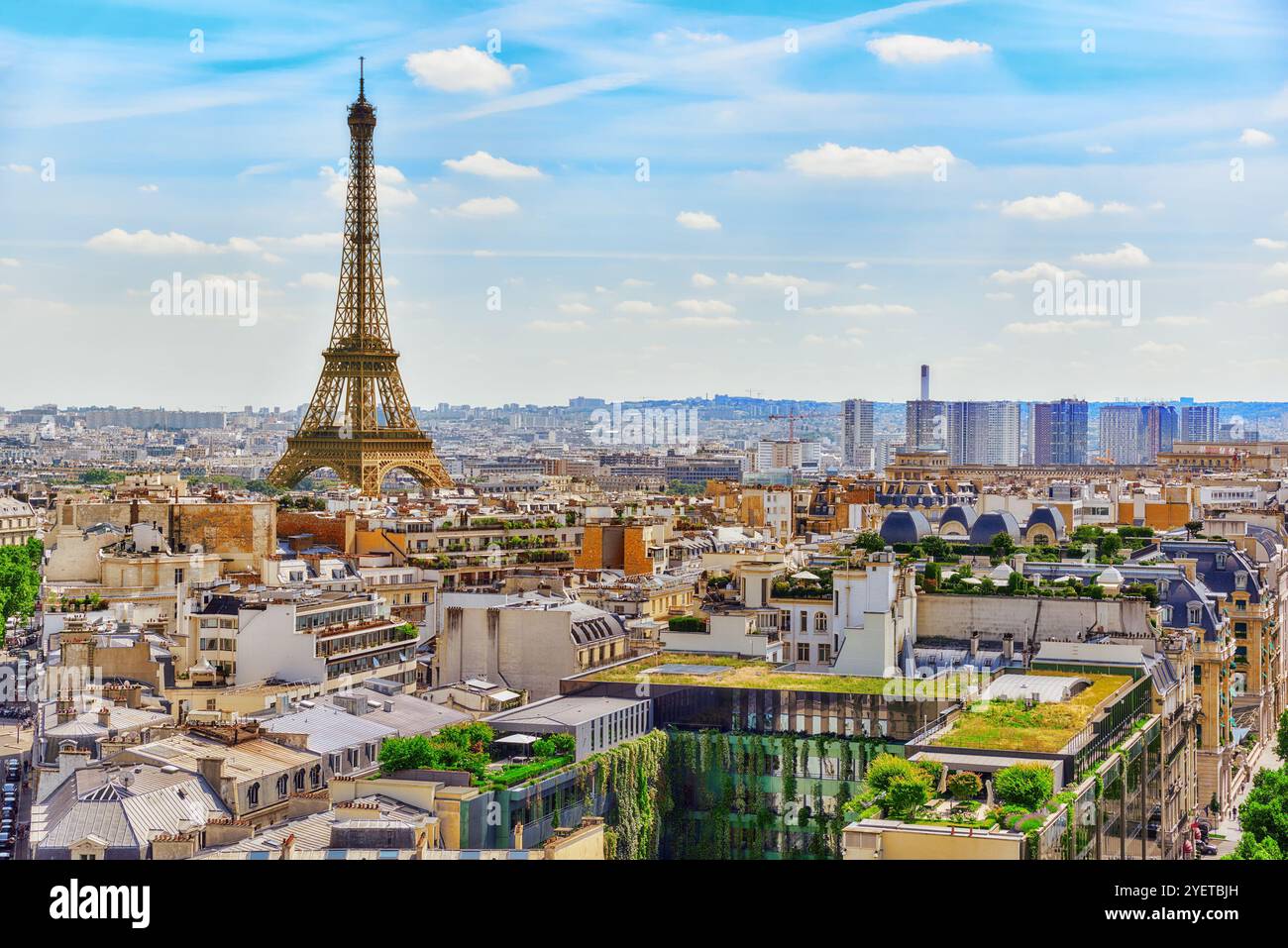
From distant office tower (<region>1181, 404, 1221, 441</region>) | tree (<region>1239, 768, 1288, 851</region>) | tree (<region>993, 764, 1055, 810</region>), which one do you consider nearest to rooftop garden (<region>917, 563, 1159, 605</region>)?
tree (<region>1239, 768, 1288, 851</region>)

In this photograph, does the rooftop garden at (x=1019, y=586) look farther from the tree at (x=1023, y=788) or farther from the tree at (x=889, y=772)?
the tree at (x=1023, y=788)

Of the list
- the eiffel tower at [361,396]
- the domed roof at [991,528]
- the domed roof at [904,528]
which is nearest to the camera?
the domed roof at [904,528]

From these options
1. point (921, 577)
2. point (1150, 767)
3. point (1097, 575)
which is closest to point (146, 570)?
point (921, 577)

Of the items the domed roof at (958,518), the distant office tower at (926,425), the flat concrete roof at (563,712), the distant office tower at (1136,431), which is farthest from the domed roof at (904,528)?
the distant office tower at (926,425)

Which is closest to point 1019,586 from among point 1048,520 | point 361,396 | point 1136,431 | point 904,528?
point 904,528

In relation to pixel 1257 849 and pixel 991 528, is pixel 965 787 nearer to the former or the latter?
pixel 1257 849

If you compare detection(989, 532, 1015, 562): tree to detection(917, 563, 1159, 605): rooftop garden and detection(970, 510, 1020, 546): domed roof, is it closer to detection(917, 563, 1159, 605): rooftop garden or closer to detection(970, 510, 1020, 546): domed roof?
detection(970, 510, 1020, 546): domed roof

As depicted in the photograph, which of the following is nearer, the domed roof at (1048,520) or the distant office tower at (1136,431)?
the domed roof at (1048,520)
